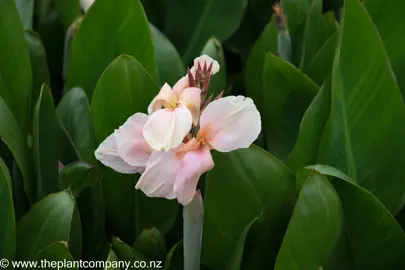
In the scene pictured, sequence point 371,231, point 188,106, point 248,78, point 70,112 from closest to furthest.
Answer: point 188,106 < point 371,231 < point 70,112 < point 248,78

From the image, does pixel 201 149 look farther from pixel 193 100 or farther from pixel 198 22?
pixel 198 22

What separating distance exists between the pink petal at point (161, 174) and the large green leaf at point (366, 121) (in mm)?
210

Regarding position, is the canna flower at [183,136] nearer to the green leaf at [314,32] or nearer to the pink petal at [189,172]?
the pink petal at [189,172]

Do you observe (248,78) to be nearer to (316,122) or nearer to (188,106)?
(316,122)

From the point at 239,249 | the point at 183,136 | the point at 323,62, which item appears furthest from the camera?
the point at 323,62

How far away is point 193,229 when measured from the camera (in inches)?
20.3

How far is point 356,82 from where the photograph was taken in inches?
23.9

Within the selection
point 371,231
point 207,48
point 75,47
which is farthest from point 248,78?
point 371,231

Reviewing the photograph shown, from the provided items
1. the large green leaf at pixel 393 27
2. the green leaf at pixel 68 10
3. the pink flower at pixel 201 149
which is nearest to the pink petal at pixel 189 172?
the pink flower at pixel 201 149

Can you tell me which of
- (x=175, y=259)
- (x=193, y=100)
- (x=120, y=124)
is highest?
(x=193, y=100)

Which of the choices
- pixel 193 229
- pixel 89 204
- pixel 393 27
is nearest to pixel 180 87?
pixel 193 229

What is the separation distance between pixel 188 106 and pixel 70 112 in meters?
0.24

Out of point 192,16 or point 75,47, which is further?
point 192,16

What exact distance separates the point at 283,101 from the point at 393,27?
0.15 metres
